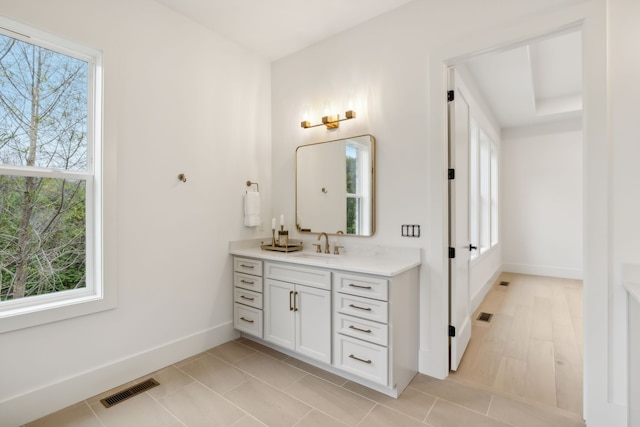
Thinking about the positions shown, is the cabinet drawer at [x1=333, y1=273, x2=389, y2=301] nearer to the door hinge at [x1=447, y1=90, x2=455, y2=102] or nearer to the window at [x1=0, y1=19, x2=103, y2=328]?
the door hinge at [x1=447, y1=90, x2=455, y2=102]

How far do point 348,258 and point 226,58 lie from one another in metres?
2.18

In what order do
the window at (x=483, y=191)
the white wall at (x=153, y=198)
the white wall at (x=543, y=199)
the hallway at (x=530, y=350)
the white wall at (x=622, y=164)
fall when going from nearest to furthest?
the white wall at (x=622, y=164) → the white wall at (x=153, y=198) → the hallway at (x=530, y=350) → the window at (x=483, y=191) → the white wall at (x=543, y=199)

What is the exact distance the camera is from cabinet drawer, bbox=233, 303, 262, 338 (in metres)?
2.78

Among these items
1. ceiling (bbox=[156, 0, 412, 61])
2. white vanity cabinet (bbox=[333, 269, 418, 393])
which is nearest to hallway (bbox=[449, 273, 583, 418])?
white vanity cabinet (bbox=[333, 269, 418, 393])

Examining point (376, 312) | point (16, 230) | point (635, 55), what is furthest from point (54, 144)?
point (635, 55)

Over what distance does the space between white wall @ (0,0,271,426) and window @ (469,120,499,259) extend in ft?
8.30

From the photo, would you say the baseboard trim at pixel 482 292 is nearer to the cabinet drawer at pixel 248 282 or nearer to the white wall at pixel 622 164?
the white wall at pixel 622 164

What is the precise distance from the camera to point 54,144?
2.05 m

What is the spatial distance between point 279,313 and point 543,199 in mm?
5503

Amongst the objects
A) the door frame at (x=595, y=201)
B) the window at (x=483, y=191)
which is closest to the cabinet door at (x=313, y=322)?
the door frame at (x=595, y=201)

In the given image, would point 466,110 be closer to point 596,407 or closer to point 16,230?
point 596,407

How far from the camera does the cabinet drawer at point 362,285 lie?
2.07 meters

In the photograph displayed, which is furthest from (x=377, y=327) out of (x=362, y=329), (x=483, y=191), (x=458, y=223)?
(x=483, y=191)

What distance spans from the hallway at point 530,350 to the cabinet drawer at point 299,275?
1.19 m
